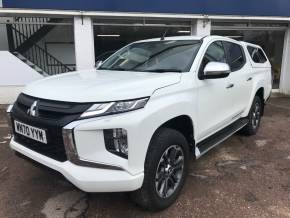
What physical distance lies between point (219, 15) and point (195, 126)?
7.48 meters

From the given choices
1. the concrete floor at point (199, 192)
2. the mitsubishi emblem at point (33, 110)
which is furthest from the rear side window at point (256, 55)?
the mitsubishi emblem at point (33, 110)

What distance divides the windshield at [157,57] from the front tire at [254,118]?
214 centimetres

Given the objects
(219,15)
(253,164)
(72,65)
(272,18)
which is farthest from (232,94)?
(72,65)

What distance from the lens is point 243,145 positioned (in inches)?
203

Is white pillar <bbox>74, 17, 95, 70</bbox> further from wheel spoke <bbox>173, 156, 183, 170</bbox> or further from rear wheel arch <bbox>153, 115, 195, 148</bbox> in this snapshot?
wheel spoke <bbox>173, 156, 183, 170</bbox>

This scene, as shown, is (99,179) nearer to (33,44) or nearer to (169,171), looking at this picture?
(169,171)

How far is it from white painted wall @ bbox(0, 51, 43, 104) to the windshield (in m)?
5.41

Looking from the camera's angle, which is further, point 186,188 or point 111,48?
point 111,48

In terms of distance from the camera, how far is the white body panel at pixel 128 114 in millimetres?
2523

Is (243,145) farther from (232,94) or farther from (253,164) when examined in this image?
(232,94)

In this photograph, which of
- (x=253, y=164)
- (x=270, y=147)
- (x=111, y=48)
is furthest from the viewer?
(x=111, y=48)

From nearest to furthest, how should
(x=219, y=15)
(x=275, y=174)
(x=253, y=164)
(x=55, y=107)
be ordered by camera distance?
(x=55, y=107) < (x=275, y=174) < (x=253, y=164) < (x=219, y=15)

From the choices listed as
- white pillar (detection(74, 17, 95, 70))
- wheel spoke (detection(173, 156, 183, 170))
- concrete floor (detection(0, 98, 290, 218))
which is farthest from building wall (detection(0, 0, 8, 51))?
wheel spoke (detection(173, 156, 183, 170))

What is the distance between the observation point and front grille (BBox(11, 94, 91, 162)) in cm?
259
